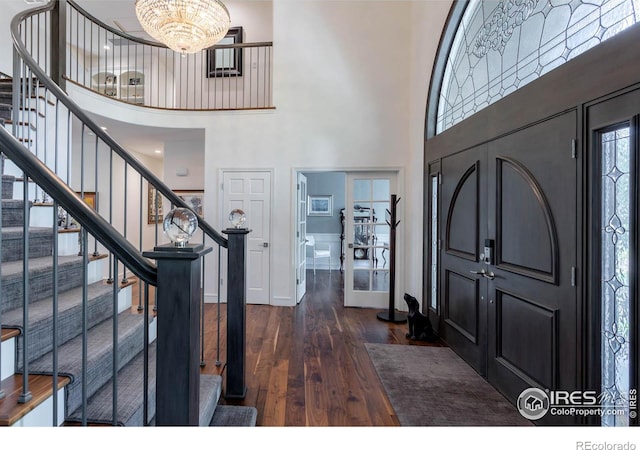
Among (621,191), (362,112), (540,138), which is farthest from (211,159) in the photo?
(621,191)

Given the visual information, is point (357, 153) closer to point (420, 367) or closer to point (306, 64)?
point (306, 64)

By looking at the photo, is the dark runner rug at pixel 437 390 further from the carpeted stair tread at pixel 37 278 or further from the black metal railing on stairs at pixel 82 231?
the carpeted stair tread at pixel 37 278

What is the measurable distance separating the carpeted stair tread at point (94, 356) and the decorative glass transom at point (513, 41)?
3032 millimetres

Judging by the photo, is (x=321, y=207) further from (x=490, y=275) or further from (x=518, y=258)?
(x=518, y=258)

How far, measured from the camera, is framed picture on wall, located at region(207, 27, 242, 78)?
5566mm

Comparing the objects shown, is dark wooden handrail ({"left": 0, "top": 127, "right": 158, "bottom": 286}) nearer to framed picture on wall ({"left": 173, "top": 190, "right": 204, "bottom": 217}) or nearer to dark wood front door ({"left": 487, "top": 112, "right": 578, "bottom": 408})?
dark wood front door ({"left": 487, "top": 112, "right": 578, "bottom": 408})

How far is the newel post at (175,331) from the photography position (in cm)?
92

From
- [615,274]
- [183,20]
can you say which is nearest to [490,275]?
[615,274]

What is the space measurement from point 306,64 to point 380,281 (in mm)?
3315

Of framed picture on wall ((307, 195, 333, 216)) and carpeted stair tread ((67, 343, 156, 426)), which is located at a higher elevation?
framed picture on wall ((307, 195, 333, 216))

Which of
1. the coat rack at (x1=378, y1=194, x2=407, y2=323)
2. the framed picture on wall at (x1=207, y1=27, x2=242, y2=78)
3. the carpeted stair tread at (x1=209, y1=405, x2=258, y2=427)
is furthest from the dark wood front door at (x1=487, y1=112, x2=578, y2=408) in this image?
the framed picture on wall at (x1=207, y1=27, x2=242, y2=78)

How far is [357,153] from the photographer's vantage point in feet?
13.9

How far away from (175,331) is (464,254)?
2557 mm

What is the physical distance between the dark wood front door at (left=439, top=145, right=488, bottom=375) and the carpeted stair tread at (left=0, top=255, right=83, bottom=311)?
300 cm
